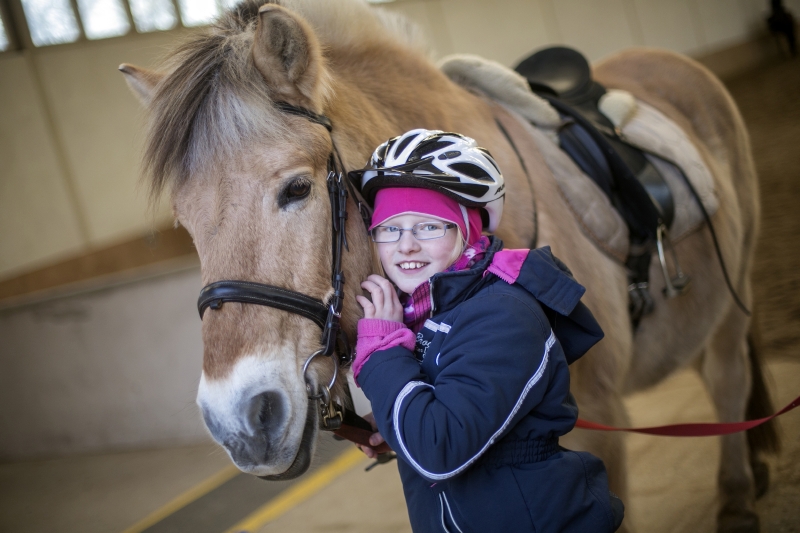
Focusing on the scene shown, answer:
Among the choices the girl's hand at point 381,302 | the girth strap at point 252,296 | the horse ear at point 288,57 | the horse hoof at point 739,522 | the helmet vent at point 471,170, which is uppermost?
the horse ear at point 288,57

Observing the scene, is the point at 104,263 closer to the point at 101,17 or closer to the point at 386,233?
the point at 101,17

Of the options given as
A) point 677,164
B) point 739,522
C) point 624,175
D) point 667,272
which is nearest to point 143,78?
point 624,175

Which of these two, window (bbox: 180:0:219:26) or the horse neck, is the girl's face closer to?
the horse neck

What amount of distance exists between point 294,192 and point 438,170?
296 mm

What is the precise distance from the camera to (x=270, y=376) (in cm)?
108

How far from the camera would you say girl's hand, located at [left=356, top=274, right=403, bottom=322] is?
1.20 metres

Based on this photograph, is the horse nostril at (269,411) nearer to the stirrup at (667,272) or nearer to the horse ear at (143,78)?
the horse ear at (143,78)

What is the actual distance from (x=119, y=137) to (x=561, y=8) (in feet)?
27.2

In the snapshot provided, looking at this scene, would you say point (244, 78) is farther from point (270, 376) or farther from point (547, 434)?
point (547, 434)

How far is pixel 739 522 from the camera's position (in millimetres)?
2271

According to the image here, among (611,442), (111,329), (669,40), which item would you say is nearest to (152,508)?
(111,329)

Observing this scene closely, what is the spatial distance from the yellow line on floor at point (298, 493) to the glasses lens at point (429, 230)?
87.2 inches

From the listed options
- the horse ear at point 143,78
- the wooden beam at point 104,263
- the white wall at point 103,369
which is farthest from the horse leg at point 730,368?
the wooden beam at point 104,263

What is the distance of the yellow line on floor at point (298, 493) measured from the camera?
3.00 metres
